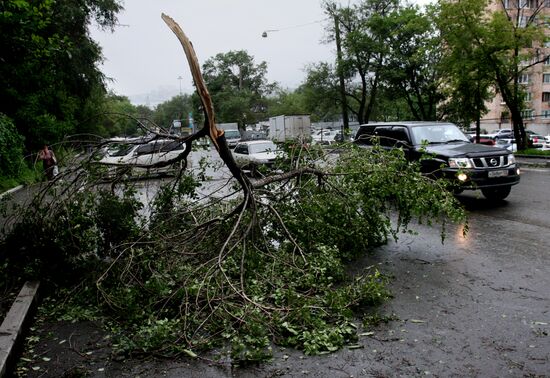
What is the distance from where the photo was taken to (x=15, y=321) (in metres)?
4.33

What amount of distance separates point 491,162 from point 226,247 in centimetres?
668

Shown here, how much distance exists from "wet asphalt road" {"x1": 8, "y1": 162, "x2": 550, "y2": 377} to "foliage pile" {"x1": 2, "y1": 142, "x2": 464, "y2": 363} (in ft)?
0.70

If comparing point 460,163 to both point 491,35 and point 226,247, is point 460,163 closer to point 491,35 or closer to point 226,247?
point 226,247

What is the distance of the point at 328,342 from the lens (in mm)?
3818

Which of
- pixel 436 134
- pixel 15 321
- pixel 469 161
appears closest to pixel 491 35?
pixel 436 134

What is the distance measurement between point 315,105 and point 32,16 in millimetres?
28030

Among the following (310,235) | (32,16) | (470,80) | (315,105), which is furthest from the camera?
(315,105)

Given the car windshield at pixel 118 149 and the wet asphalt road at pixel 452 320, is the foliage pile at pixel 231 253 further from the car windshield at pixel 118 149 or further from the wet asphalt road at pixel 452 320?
the car windshield at pixel 118 149

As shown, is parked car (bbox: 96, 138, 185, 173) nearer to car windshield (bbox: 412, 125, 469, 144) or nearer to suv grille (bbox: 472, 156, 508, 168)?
suv grille (bbox: 472, 156, 508, 168)

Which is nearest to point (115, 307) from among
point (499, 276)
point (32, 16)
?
point (499, 276)

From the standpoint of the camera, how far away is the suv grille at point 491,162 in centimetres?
924

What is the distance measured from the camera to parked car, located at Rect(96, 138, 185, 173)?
19.1ft

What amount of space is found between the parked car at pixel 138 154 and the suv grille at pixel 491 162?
6.25 metres

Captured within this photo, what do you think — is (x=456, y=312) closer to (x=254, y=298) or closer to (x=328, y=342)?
(x=328, y=342)
